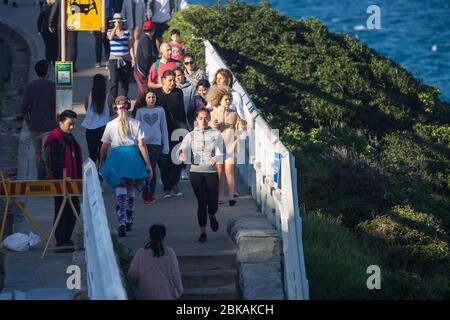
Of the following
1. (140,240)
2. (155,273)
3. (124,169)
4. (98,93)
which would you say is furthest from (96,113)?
(155,273)

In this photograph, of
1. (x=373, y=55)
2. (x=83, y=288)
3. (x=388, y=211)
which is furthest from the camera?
(x=373, y=55)

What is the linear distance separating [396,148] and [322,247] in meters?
9.00

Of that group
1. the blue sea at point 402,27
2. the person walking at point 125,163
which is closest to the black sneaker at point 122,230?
the person walking at point 125,163

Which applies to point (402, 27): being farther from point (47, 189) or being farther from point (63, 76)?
point (47, 189)

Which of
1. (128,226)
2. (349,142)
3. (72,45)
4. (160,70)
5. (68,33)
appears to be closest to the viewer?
(128,226)

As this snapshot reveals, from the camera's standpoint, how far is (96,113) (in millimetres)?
19781

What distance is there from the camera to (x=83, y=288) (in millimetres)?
15836

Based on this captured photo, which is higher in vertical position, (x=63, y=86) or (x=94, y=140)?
(x=63, y=86)

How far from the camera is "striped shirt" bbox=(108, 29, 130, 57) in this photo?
24.3 meters

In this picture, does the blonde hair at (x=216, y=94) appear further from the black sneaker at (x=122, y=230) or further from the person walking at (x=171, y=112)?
the black sneaker at (x=122, y=230)

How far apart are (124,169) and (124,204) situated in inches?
15.7
